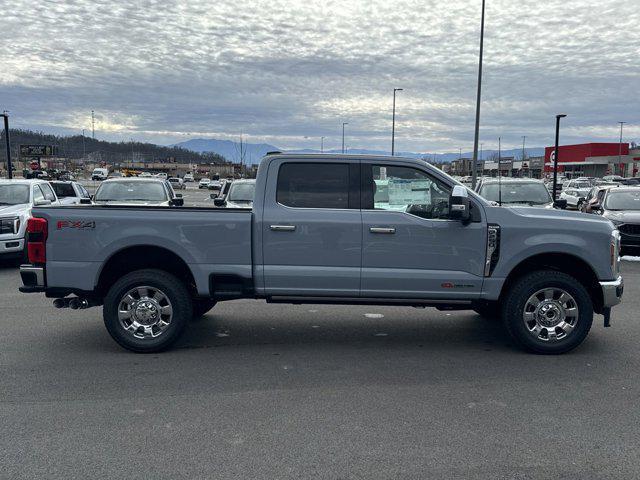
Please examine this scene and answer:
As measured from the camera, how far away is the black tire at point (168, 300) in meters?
5.88

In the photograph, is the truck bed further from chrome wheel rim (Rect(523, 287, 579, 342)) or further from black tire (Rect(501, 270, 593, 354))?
chrome wheel rim (Rect(523, 287, 579, 342))

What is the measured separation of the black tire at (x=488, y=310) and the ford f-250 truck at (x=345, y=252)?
341 mm

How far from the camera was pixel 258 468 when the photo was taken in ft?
11.7

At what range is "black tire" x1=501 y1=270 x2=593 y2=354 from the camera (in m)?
5.84

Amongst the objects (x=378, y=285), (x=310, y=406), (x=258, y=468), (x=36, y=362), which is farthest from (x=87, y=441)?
(x=378, y=285)

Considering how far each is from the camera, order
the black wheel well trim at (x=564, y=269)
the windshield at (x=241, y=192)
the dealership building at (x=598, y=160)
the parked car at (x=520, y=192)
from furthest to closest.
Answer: the dealership building at (x=598, y=160)
the windshield at (x=241, y=192)
the parked car at (x=520, y=192)
the black wheel well trim at (x=564, y=269)

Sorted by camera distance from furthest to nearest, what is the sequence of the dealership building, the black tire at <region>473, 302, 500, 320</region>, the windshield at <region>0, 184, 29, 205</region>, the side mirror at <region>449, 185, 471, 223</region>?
1. the dealership building
2. the windshield at <region>0, 184, 29, 205</region>
3. the black tire at <region>473, 302, 500, 320</region>
4. the side mirror at <region>449, 185, 471, 223</region>

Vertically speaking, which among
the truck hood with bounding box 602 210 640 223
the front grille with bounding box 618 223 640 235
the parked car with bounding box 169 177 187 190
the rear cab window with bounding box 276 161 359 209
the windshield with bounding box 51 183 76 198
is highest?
the rear cab window with bounding box 276 161 359 209

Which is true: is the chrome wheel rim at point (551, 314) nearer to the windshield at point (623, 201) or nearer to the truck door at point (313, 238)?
the truck door at point (313, 238)

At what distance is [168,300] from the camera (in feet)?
19.4

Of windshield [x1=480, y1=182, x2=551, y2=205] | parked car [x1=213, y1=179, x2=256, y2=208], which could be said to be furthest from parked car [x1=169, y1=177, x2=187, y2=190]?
windshield [x1=480, y1=182, x2=551, y2=205]

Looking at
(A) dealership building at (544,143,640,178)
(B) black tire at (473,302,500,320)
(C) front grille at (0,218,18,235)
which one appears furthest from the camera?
(A) dealership building at (544,143,640,178)

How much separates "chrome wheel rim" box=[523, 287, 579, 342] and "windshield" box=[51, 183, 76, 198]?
15.8 metres

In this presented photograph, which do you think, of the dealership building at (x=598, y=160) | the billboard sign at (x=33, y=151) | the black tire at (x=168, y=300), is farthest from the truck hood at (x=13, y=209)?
the dealership building at (x=598, y=160)
